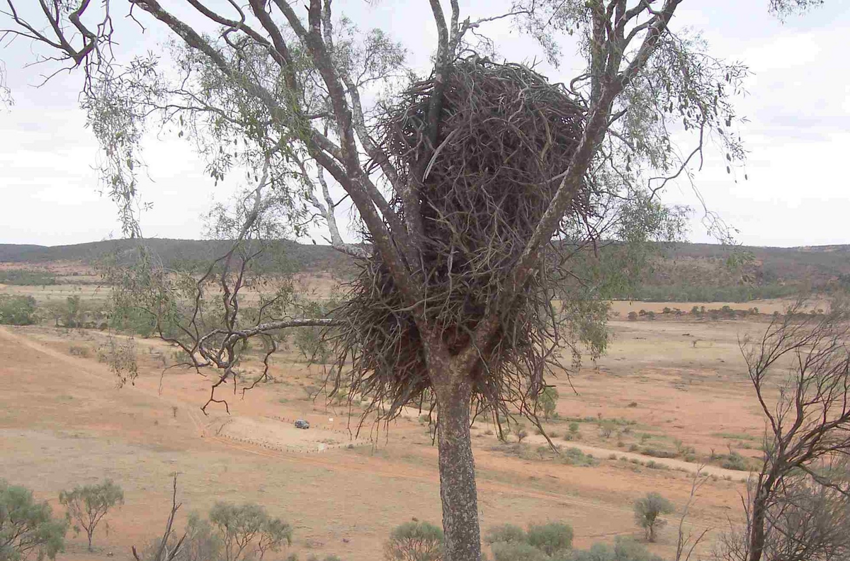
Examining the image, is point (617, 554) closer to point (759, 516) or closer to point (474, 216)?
point (759, 516)

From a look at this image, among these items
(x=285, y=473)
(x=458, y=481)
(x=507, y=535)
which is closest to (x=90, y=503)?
(x=285, y=473)

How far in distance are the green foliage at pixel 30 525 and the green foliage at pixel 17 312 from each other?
3411cm

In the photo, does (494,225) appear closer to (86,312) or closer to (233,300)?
(233,300)

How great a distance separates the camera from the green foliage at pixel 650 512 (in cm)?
1373

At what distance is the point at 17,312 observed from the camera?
41.2m

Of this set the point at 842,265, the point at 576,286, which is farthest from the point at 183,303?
the point at 842,265

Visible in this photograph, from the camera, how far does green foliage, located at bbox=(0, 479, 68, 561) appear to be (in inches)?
421

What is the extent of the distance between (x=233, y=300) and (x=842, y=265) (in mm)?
63861

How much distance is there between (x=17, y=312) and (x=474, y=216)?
43.3 m

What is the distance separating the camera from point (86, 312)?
143 feet

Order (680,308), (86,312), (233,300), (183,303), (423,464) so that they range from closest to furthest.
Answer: (233,300) < (183,303) < (423,464) < (86,312) < (680,308)

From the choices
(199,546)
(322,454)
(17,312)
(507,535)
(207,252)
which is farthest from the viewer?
(17,312)

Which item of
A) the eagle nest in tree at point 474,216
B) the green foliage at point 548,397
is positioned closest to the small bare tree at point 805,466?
the green foliage at point 548,397

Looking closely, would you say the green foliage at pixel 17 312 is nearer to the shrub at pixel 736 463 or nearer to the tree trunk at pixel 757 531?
the shrub at pixel 736 463
